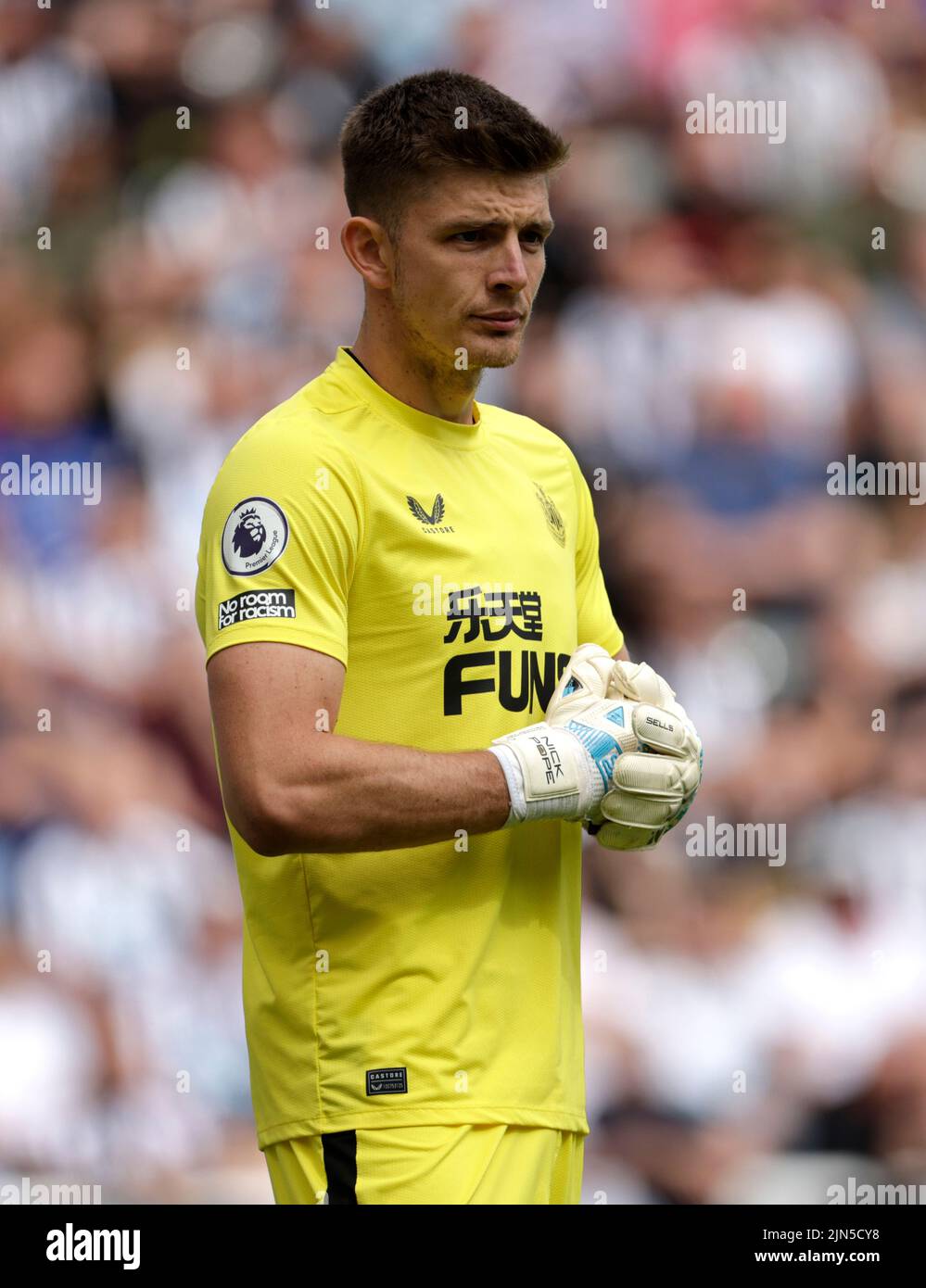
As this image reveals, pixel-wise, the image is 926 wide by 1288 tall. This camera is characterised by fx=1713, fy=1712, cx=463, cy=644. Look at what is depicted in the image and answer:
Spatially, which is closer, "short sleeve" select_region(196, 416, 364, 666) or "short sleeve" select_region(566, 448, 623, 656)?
"short sleeve" select_region(196, 416, 364, 666)

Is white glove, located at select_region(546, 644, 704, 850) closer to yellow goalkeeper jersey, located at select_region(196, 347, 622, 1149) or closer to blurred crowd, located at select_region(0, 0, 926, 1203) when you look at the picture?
yellow goalkeeper jersey, located at select_region(196, 347, 622, 1149)

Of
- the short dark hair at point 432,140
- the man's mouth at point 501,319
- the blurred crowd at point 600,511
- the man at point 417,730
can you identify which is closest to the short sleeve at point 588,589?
the man at point 417,730

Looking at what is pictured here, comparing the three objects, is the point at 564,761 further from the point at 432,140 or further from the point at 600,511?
the point at 600,511

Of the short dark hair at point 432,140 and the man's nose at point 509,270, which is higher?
the short dark hair at point 432,140

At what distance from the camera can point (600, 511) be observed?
4.12 metres

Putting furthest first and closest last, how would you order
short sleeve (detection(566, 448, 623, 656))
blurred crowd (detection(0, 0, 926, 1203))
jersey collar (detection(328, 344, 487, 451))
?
blurred crowd (detection(0, 0, 926, 1203)), short sleeve (detection(566, 448, 623, 656)), jersey collar (detection(328, 344, 487, 451))

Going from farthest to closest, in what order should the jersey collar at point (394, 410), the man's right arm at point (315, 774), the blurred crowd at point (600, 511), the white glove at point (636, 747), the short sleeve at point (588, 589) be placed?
the blurred crowd at point (600, 511) → the short sleeve at point (588, 589) → the jersey collar at point (394, 410) → the white glove at point (636, 747) → the man's right arm at point (315, 774)

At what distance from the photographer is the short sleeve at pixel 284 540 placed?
1.89m

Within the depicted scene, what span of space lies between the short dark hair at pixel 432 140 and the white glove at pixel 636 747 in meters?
0.60

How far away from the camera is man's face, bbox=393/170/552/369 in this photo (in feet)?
6.75

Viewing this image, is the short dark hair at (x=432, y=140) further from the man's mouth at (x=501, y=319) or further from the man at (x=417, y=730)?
the man's mouth at (x=501, y=319)

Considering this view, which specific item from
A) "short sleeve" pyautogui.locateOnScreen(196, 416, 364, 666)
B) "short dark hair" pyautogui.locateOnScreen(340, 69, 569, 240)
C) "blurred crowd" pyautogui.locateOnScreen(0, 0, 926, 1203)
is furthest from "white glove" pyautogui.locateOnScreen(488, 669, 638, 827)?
"blurred crowd" pyautogui.locateOnScreen(0, 0, 926, 1203)

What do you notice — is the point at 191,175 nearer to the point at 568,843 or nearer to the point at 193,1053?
the point at 193,1053

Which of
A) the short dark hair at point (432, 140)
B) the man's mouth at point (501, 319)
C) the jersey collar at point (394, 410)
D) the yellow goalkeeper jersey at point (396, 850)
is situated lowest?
the yellow goalkeeper jersey at point (396, 850)
